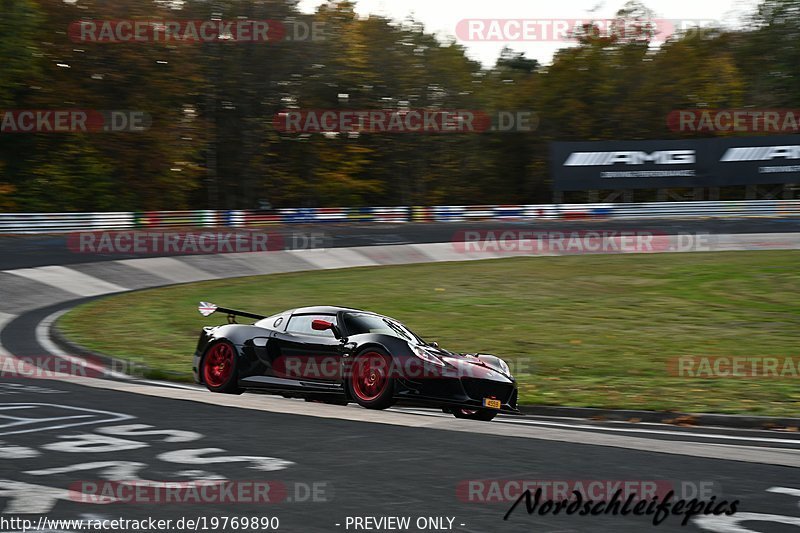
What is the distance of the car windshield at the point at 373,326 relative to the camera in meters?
10.6

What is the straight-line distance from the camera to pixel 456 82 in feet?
184

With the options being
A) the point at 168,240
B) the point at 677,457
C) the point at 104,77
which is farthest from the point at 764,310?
the point at 104,77

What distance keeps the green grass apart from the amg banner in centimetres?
A: 1677

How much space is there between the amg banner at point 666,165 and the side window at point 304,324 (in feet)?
125

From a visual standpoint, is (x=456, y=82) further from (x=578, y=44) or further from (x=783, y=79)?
(x=783, y=79)

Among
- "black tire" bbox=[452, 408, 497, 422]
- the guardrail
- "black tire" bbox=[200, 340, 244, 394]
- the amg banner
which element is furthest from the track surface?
the amg banner

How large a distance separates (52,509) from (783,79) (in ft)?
221

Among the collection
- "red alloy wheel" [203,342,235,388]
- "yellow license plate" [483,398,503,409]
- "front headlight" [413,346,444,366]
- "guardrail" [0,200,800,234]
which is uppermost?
"guardrail" [0,200,800,234]

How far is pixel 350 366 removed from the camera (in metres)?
10.4

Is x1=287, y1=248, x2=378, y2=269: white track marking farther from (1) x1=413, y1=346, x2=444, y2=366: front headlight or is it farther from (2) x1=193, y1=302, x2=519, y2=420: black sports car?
(1) x1=413, y1=346, x2=444, y2=366: front headlight

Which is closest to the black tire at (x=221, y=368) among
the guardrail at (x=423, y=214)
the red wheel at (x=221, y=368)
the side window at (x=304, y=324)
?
the red wheel at (x=221, y=368)

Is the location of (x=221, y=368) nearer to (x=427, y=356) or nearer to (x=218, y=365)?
(x=218, y=365)

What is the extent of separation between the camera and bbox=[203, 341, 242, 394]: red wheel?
446 inches

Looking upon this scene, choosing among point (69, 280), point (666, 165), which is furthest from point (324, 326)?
point (666, 165)
